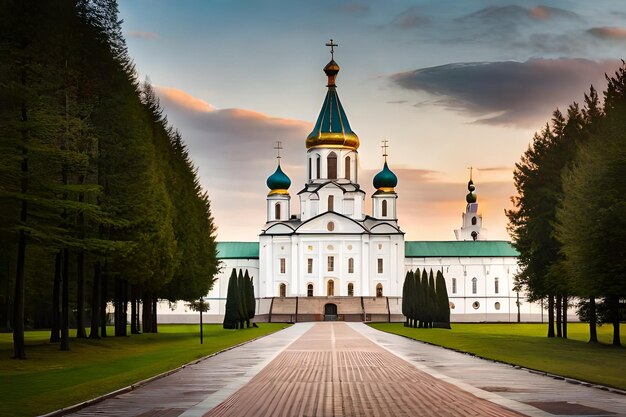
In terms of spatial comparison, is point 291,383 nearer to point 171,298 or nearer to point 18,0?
point 18,0

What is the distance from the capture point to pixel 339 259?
123250 millimetres

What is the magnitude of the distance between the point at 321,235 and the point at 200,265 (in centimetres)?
5259

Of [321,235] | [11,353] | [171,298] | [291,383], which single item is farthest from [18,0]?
[321,235]

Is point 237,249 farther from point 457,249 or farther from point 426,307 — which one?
point 426,307

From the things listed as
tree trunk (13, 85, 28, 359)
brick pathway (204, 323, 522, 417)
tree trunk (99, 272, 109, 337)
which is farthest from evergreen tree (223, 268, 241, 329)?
brick pathway (204, 323, 522, 417)

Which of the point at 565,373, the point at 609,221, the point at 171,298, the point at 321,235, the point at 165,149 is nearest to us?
the point at 565,373

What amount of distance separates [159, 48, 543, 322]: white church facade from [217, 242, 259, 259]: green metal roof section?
2058mm

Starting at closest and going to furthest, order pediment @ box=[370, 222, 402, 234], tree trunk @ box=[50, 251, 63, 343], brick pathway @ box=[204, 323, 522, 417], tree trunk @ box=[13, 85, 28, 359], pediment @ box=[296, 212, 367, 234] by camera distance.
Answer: brick pathway @ box=[204, 323, 522, 417] → tree trunk @ box=[13, 85, 28, 359] → tree trunk @ box=[50, 251, 63, 343] → pediment @ box=[296, 212, 367, 234] → pediment @ box=[370, 222, 402, 234]

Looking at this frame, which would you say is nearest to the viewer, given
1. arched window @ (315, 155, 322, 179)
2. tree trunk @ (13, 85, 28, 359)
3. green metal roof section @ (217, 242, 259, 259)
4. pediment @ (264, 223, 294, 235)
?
tree trunk @ (13, 85, 28, 359)

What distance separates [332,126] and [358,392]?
349 ft

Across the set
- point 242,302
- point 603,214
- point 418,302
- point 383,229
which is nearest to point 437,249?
point 383,229

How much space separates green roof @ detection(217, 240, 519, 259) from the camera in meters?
137

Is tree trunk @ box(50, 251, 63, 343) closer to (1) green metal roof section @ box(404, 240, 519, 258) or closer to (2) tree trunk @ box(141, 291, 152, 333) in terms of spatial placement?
(2) tree trunk @ box(141, 291, 152, 333)

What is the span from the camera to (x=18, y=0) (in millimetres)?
34188
